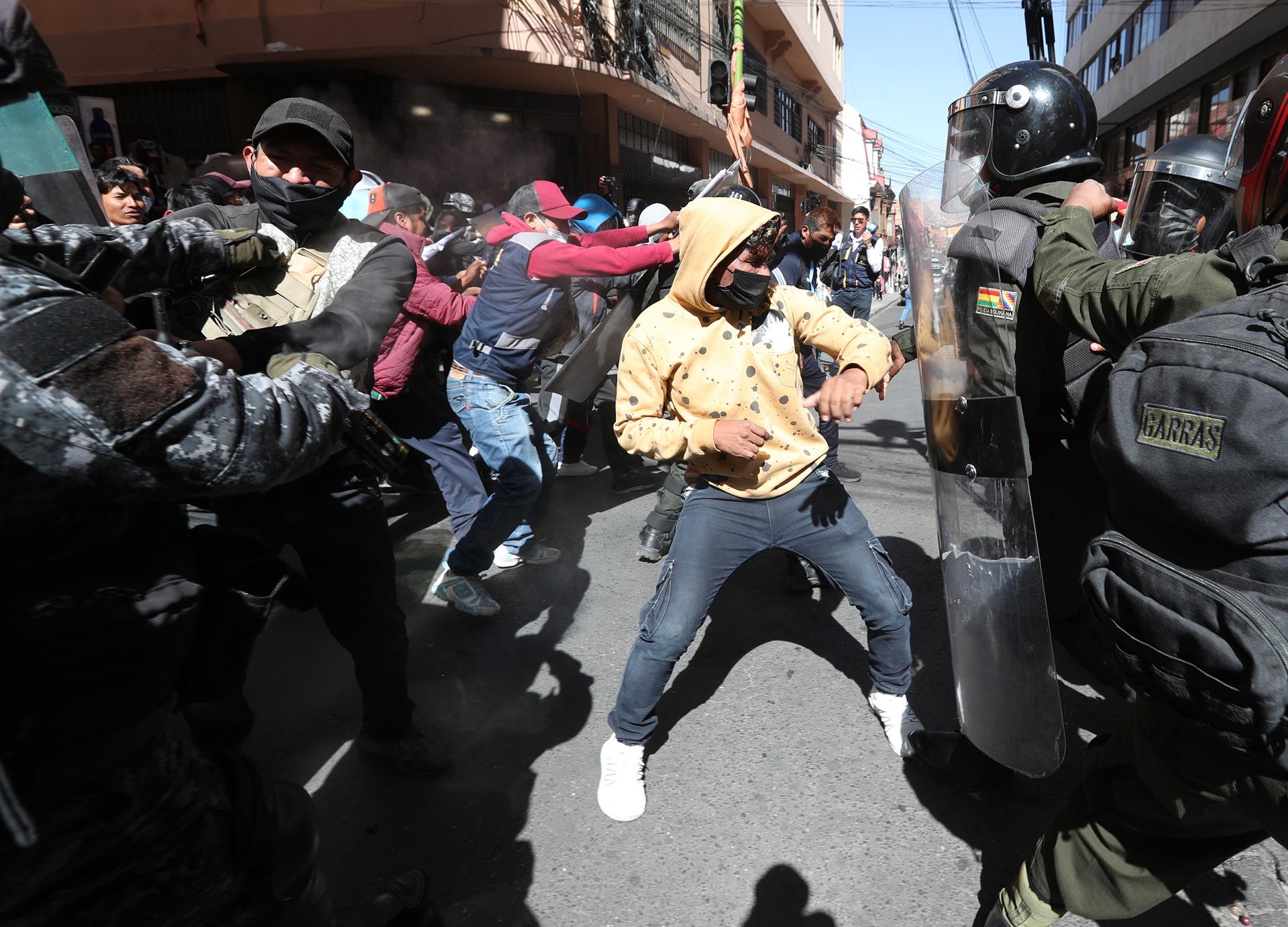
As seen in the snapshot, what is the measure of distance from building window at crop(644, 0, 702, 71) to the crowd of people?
12530 millimetres

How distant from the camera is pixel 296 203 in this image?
2.28 metres

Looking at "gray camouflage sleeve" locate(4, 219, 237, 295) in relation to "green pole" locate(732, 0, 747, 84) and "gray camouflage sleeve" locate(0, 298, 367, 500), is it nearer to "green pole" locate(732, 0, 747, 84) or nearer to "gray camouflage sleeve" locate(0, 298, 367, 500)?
"gray camouflage sleeve" locate(0, 298, 367, 500)

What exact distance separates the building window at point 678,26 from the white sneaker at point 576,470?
10.3m

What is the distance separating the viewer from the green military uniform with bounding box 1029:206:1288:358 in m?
1.39

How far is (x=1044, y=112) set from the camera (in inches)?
95.0

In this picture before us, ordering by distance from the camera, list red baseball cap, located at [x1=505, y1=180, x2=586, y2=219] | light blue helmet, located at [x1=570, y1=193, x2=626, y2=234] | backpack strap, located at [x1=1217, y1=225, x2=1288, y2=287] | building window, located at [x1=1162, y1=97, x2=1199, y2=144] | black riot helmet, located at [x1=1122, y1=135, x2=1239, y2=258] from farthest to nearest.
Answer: building window, located at [x1=1162, y1=97, x2=1199, y2=144] < light blue helmet, located at [x1=570, y1=193, x2=626, y2=234] < red baseball cap, located at [x1=505, y1=180, x2=586, y2=219] < black riot helmet, located at [x1=1122, y1=135, x2=1239, y2=258] < backpack strap, located at [x1=1217, y1=225, x2=1288, y2=287]

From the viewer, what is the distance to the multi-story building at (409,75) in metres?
10.3

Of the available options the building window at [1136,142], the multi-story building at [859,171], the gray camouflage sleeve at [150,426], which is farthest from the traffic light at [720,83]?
the multi-story building at [859,171]

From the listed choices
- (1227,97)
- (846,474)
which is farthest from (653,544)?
(1227,97)

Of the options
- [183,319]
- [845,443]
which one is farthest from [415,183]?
[183,319]

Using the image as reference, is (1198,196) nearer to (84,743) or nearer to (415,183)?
(84,743)

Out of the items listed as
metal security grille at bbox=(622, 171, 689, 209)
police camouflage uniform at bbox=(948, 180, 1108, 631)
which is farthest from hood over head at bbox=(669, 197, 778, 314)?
metal security grille at bbox=(622, 171, 689, 209)

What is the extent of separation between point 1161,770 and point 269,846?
1560 mm

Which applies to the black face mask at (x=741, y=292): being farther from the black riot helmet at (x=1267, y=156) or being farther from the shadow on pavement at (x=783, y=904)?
the shadow on pavement at (x=783, y=904)
